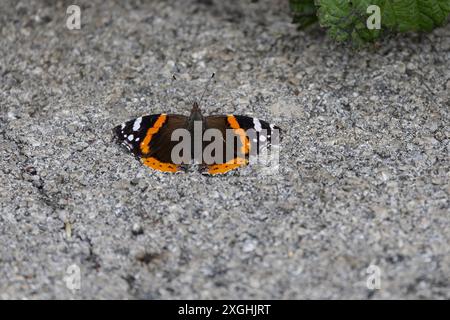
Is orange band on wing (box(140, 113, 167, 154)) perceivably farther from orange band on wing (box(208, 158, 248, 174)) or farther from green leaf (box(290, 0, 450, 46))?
green leaf (box(290, 0, 450, 46))

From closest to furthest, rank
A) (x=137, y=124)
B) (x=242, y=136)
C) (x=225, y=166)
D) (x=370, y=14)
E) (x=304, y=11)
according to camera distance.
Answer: (x=225, y=166) < (x=242, y=136) < (x=137, y=124) < (x=370, y=14) < (x=304, y=11)

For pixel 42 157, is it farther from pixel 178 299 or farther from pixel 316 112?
pixel 316 112

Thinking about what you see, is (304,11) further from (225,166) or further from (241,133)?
(225,166)

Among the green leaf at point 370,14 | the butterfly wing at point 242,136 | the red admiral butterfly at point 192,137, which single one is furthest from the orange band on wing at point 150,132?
the green leaf at point 370,14

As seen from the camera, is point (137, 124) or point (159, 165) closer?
point (159, 165)

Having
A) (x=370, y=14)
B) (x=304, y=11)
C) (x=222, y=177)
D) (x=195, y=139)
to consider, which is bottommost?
(x=222, y=177)

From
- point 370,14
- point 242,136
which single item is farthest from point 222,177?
point 370,14
